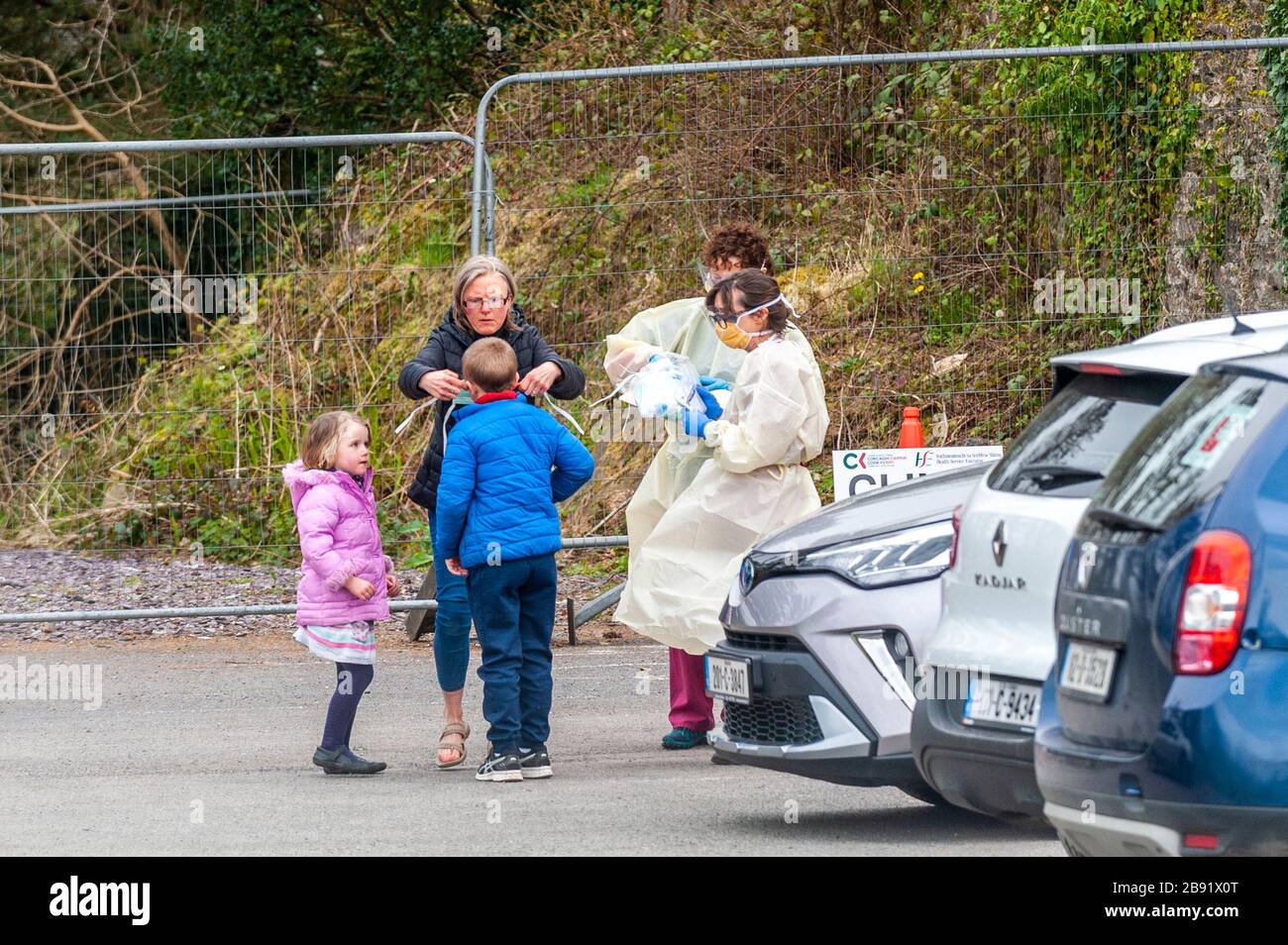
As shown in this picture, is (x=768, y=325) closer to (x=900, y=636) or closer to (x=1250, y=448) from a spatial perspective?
(x=900, y=636)

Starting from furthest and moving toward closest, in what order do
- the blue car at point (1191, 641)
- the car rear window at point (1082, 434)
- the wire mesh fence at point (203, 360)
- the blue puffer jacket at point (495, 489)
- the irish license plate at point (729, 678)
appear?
the wire mesh fence at point (203, 360), the blue puffer jacket at point (495, 489), the irish license plate at point (729, 678), the car rear window at point (1082, 434), the blue car at point (1191, 641)

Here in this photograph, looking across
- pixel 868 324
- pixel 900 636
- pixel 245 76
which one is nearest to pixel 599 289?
pixel 868 324

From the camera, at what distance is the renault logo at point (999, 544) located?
5.02 meters

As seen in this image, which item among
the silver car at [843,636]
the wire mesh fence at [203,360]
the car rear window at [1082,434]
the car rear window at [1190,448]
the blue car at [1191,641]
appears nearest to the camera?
the blue car at [1191,641]

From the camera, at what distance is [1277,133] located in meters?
10.6

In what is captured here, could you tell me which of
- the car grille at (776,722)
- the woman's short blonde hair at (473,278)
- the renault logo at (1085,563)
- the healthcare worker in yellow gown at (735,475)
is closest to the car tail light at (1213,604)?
the renault logo at (1085,563)

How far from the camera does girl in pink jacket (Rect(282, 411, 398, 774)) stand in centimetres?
755

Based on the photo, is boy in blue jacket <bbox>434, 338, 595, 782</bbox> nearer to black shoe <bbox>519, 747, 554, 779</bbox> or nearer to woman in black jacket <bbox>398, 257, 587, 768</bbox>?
black shoe <bbox>519, 747, 554, 779</bbox>

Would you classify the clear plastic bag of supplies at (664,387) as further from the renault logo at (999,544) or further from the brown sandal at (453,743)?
the renault logo at (999,544)

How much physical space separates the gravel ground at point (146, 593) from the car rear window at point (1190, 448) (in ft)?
22.1

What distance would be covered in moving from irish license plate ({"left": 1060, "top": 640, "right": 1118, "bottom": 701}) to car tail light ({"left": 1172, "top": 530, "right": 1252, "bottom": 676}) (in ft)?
0.73

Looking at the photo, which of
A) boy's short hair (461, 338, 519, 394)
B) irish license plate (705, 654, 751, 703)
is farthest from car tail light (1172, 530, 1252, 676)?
boy's short hair (461, 338, 519, 394)

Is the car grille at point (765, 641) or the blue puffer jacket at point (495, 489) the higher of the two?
the blue puffer jacket at point (495, 489)

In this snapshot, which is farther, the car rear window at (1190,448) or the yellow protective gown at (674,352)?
the yellow protective gown at (674,352)
